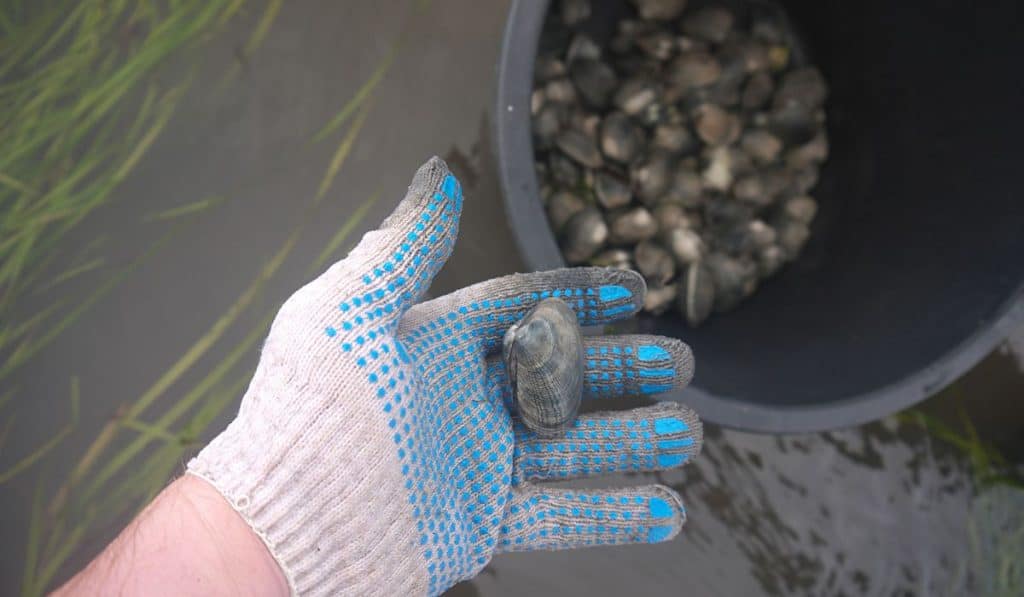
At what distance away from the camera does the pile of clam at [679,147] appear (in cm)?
92

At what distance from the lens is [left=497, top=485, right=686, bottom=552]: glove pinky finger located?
27.1 inches

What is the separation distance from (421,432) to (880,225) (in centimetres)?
64

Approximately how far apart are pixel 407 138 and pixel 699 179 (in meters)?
0.39

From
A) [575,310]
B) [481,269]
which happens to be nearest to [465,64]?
[481,269]

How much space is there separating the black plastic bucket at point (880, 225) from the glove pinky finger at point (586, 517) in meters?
0.11

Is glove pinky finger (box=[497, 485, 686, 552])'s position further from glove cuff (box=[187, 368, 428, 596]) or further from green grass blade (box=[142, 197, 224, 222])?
green grass blade (box=[142, 197, 224, 222])

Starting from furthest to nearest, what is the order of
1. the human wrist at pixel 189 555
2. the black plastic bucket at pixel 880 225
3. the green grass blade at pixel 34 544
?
the green grass blade at pixel 34 544
the black plastic bucket at pixel 880 225
the human wrist at pixel 189 555

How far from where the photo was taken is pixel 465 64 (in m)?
0.94

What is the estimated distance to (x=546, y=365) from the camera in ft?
2.02

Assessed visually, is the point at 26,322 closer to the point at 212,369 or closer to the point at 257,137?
the point at 212,369

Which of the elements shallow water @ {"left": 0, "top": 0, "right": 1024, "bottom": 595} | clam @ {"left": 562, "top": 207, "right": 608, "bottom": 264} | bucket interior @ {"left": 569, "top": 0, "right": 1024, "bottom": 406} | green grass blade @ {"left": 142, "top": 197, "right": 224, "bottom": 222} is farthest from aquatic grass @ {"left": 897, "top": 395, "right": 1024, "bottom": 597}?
green grass blade @ {"left": 142, "top": 197, "right": 224, "bottom": 222}

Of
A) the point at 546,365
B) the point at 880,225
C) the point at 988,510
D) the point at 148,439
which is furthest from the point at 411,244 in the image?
the point at 988,510

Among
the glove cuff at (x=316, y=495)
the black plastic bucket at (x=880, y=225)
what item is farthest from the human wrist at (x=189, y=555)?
the black plastic bucket at (x=880, y=225)

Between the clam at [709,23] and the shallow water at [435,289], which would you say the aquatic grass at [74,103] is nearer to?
the shallow water at [435,289]
